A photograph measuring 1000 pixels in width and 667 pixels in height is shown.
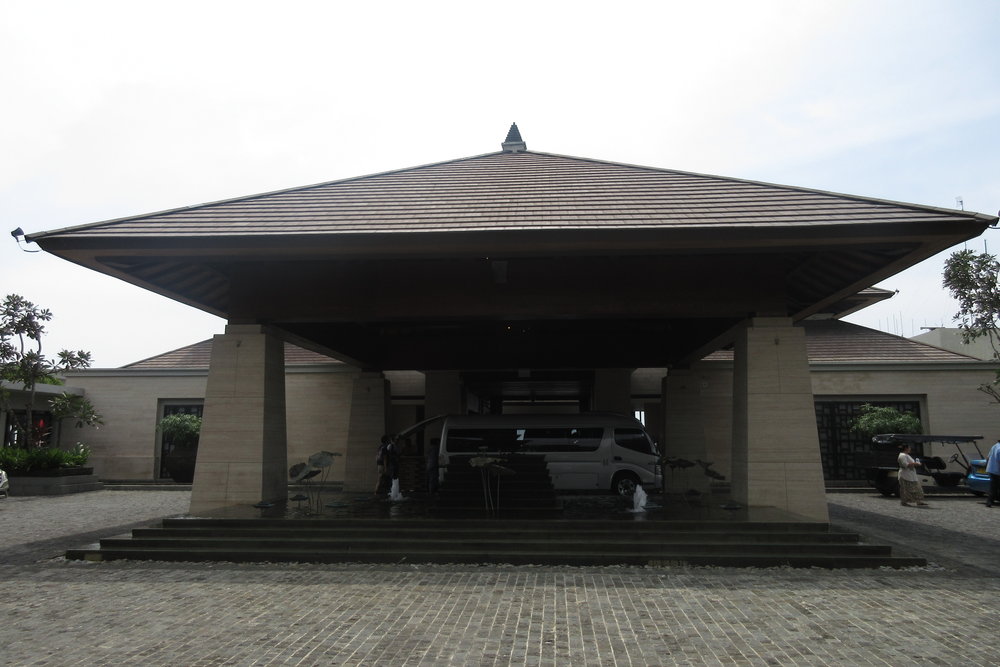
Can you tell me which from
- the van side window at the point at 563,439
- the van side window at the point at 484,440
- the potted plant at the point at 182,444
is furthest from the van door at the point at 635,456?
the potted plant at the point at 182,444

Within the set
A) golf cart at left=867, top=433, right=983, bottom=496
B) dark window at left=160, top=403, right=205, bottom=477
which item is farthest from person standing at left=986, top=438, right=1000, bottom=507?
dark window at left=160, top=403, right=205, bottom=477

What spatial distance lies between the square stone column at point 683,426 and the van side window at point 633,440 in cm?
261

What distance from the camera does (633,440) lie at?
17.3 metres

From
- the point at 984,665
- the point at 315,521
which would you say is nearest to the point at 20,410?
the point at 315,521

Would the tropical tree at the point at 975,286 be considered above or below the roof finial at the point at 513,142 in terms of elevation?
below

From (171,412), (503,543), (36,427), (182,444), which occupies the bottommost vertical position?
(503,543)

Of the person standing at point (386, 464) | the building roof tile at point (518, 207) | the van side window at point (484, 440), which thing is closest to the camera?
the building roof tile at point (518, 207)

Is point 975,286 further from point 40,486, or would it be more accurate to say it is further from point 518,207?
point 40,486

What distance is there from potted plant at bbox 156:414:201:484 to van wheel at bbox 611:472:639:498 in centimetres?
1443

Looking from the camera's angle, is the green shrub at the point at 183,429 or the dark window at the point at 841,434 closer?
the green shrub at the point at 183,429

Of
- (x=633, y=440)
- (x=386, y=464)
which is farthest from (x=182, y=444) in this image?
(x=633, y=440)

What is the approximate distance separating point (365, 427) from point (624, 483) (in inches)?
310

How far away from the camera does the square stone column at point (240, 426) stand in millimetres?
13008

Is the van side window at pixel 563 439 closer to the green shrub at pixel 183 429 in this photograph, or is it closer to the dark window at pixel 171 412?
the green shrub at pixel 183 429
